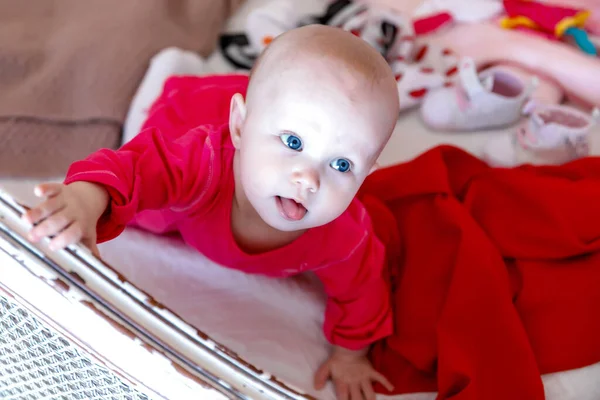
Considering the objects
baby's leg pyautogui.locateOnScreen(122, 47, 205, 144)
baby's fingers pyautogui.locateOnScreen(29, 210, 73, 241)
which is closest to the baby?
baby's fingers pyautogui.locateOnScreen(29, 210, 73, 241)

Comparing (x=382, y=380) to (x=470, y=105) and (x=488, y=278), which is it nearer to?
(x=488, y=278)

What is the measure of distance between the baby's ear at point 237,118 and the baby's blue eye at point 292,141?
0.09 meters

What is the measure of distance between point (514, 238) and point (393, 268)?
0.63 ft

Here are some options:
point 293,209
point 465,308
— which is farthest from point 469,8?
point 293,209

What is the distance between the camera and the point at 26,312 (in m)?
0.46

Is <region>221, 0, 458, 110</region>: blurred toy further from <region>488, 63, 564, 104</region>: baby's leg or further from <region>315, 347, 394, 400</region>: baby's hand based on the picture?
<region>315, 347, 394, 400</region>: baby's hand

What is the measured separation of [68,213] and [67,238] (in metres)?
0.05

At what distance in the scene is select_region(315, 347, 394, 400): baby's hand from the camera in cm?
81

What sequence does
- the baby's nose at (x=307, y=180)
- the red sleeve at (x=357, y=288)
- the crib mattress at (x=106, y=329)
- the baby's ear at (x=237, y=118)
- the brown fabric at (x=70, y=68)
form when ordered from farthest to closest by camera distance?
the brown fabric at (x=70, y=68) < the red sleeve at (x=357, y=288) < the baby's ear at (x=237, y=118) < the baby's nose at (x=307, y=180) < the crib mattress at (x=106, y=329)

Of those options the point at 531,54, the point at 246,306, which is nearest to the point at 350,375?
the point at 246,306

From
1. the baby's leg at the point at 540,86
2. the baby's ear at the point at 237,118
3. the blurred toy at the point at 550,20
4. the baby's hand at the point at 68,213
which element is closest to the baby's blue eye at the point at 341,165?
the baby's ear at the point at 237,118

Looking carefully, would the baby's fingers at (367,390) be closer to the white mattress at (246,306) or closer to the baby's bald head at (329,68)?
the white mattress at (246,306)

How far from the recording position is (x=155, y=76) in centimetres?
113

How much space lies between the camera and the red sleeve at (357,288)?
0.80 metres
